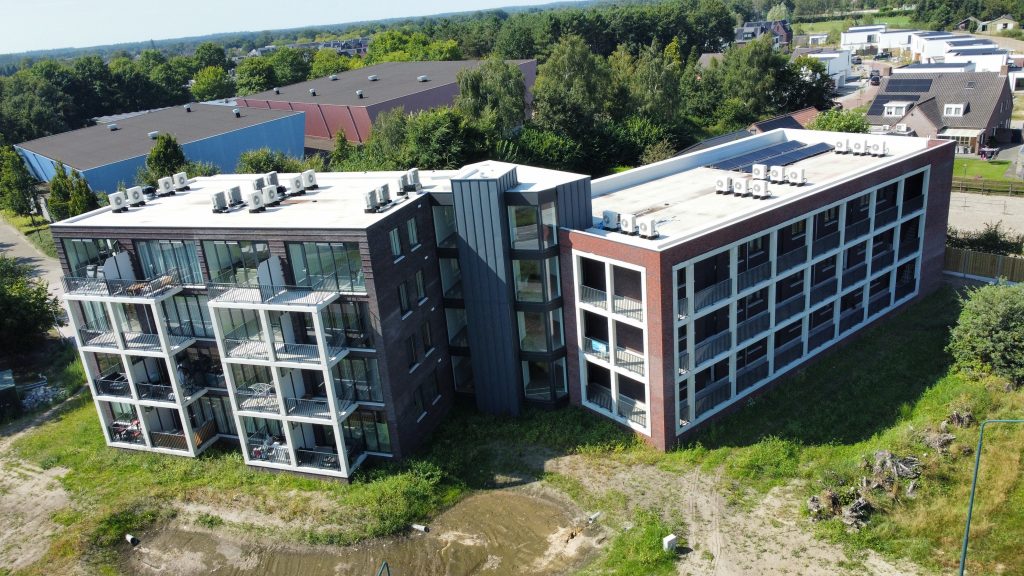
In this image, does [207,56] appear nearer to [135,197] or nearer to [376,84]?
[376,84]

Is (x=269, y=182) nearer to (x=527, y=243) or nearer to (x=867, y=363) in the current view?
(x=527, y=243)

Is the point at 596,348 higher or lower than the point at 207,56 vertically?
lower

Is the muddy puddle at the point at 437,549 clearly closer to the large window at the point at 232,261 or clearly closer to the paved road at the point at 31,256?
the large window at the point at 232,261

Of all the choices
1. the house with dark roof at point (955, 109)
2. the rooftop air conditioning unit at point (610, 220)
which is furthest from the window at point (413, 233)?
the house with dark roof at point (955, 109)

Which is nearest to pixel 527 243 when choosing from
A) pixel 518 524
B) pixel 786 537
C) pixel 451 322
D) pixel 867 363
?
pixel 451 322

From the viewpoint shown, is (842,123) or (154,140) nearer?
(842,123)

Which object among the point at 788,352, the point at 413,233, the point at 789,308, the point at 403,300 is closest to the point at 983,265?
the point at 788,352

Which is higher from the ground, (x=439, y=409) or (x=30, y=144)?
(x=30, y=144)
